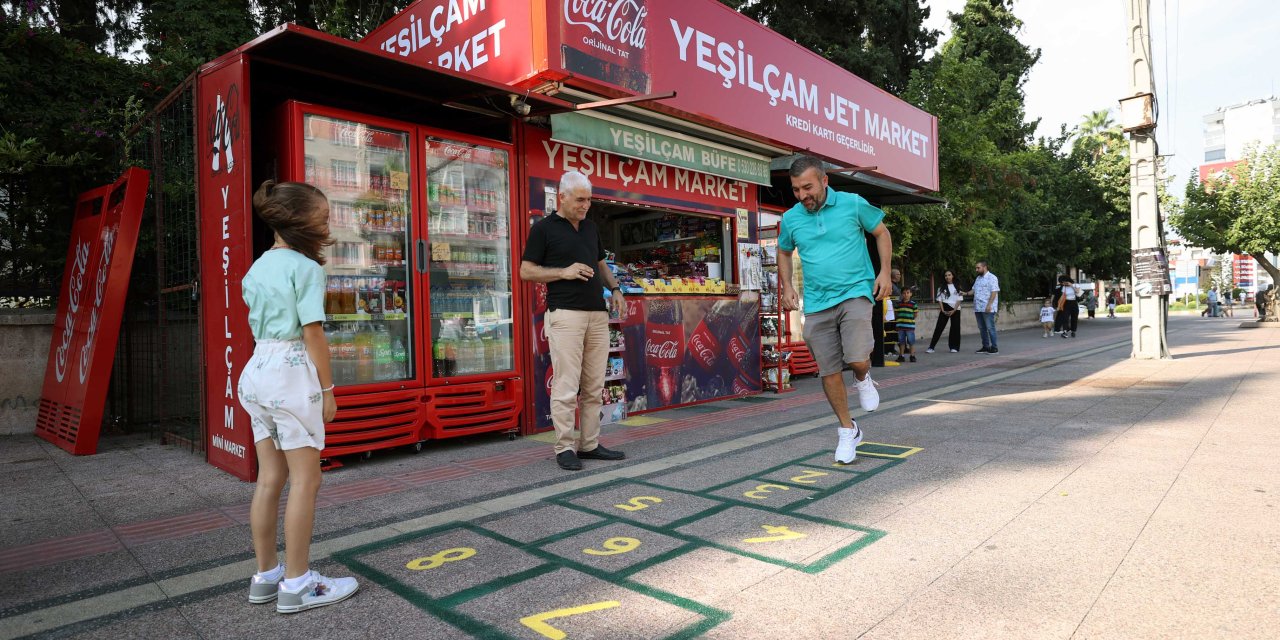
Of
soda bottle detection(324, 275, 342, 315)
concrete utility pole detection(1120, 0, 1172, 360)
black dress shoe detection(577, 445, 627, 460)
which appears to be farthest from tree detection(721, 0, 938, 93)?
black dress shoe detection(577, 445, 627, 460)

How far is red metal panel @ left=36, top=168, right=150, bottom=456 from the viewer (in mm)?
5133

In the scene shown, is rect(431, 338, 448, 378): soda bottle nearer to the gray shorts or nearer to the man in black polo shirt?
the man in black polo shirt

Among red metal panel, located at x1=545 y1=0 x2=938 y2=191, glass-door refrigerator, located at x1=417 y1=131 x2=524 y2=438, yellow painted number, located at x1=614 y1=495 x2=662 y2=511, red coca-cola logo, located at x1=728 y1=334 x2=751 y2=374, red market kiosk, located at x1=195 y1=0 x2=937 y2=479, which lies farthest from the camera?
red coca-cola logo, located at x1=728 y1=334 x2=751 y2=374

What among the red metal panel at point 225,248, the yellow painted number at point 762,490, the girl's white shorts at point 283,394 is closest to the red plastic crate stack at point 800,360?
the yellow painted number at point 762,490

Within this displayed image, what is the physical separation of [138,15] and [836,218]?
9.63m

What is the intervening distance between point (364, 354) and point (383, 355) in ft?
0.43

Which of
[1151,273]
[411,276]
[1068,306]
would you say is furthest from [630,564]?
[1068,306]

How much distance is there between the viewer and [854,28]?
19.4 m

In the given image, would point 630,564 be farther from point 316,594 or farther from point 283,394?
point 283,394

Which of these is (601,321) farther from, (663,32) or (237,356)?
(663,32)

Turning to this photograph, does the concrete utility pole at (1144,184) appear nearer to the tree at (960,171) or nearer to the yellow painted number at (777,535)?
the tree at (960,171)

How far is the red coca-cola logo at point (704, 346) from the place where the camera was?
7161 millimetres

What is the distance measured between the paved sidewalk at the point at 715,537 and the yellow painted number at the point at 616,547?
0.08 ft

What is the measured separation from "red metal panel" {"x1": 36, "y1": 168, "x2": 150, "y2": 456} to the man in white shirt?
41.4 ft
